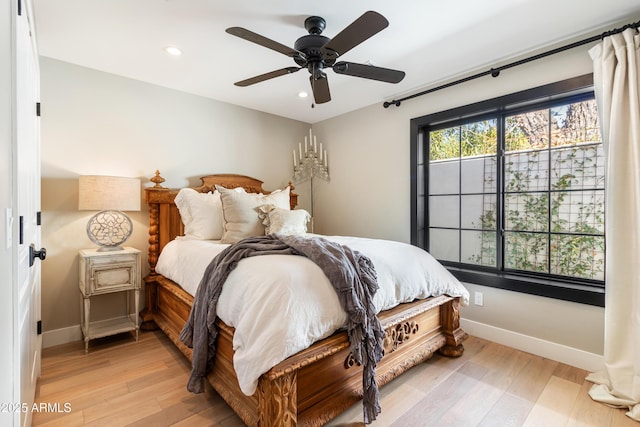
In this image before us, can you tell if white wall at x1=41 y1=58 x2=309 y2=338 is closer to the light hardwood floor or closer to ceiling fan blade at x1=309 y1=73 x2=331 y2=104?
the light hardwood floor

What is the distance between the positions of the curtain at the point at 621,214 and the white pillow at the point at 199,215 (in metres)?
2.98

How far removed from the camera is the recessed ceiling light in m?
2.41

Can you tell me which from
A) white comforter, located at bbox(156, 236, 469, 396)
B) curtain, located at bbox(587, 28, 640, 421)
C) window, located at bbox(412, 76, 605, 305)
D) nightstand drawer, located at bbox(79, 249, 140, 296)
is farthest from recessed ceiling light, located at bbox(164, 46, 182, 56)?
curtain, located at bbox(587, 28, 640, 421)

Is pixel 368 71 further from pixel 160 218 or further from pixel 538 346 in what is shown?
pixel 538 346

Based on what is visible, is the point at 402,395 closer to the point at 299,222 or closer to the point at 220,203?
the point at 299,222

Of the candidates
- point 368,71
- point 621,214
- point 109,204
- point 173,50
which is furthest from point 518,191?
point 109,204

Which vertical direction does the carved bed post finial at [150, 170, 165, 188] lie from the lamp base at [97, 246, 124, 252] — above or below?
above

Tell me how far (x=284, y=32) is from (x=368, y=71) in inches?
28.9

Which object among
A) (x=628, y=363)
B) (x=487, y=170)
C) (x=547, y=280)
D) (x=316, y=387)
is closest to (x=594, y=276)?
(x=547, y=280)

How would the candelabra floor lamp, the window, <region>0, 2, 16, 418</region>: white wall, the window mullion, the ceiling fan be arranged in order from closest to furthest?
<region>0, 2, 16, 418</region>: white wall → the ceiling fan → the window → the window mullion → the candelabra floor lamp

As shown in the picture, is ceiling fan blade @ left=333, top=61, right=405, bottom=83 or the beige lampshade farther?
the beige lampshade

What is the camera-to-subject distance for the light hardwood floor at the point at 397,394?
1668 mm

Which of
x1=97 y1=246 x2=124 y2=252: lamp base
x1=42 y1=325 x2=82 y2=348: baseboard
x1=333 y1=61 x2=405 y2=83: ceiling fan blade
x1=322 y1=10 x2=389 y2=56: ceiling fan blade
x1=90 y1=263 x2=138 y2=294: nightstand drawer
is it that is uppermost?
x1=322 y1=10 x2=389 y2=56: ceiling fan blade

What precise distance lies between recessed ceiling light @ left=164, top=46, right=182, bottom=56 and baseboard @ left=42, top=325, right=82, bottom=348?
2533 mm
